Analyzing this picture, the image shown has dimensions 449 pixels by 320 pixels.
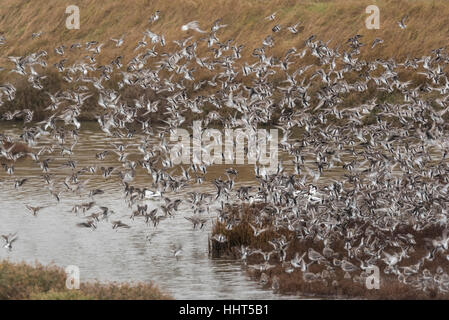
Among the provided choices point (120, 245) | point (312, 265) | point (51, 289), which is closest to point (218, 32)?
point (120, 245)

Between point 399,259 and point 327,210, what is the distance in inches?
122

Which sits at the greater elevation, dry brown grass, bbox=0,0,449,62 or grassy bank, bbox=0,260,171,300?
dry brown grass, bbox=0,0,449,62

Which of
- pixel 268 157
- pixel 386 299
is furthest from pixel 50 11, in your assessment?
pixel 386 299

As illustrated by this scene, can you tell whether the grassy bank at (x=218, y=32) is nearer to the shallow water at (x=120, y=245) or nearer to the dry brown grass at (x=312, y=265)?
the shallow water at (x=120, y=245)

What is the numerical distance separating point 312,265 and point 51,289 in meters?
7.92

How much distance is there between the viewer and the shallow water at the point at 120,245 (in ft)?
83.1

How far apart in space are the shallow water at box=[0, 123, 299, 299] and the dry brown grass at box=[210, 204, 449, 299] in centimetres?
52

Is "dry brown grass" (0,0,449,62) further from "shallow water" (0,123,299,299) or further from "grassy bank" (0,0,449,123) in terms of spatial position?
→ "shallow water" (0,123,299,299)

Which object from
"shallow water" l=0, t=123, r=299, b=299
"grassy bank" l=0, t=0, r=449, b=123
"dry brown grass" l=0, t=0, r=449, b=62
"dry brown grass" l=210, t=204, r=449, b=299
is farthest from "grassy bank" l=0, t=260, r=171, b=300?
"dry brown grass" l=0, t=0, r=449, b=62

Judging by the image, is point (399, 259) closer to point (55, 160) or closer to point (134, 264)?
point (134, 264)

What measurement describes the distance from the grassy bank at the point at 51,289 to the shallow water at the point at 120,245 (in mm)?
2841

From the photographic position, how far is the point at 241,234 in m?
28.3

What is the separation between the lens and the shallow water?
25328 mm

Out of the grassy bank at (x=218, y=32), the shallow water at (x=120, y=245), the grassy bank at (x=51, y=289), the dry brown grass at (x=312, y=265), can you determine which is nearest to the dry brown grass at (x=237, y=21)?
the grassy bank at (x=218, y=32)
